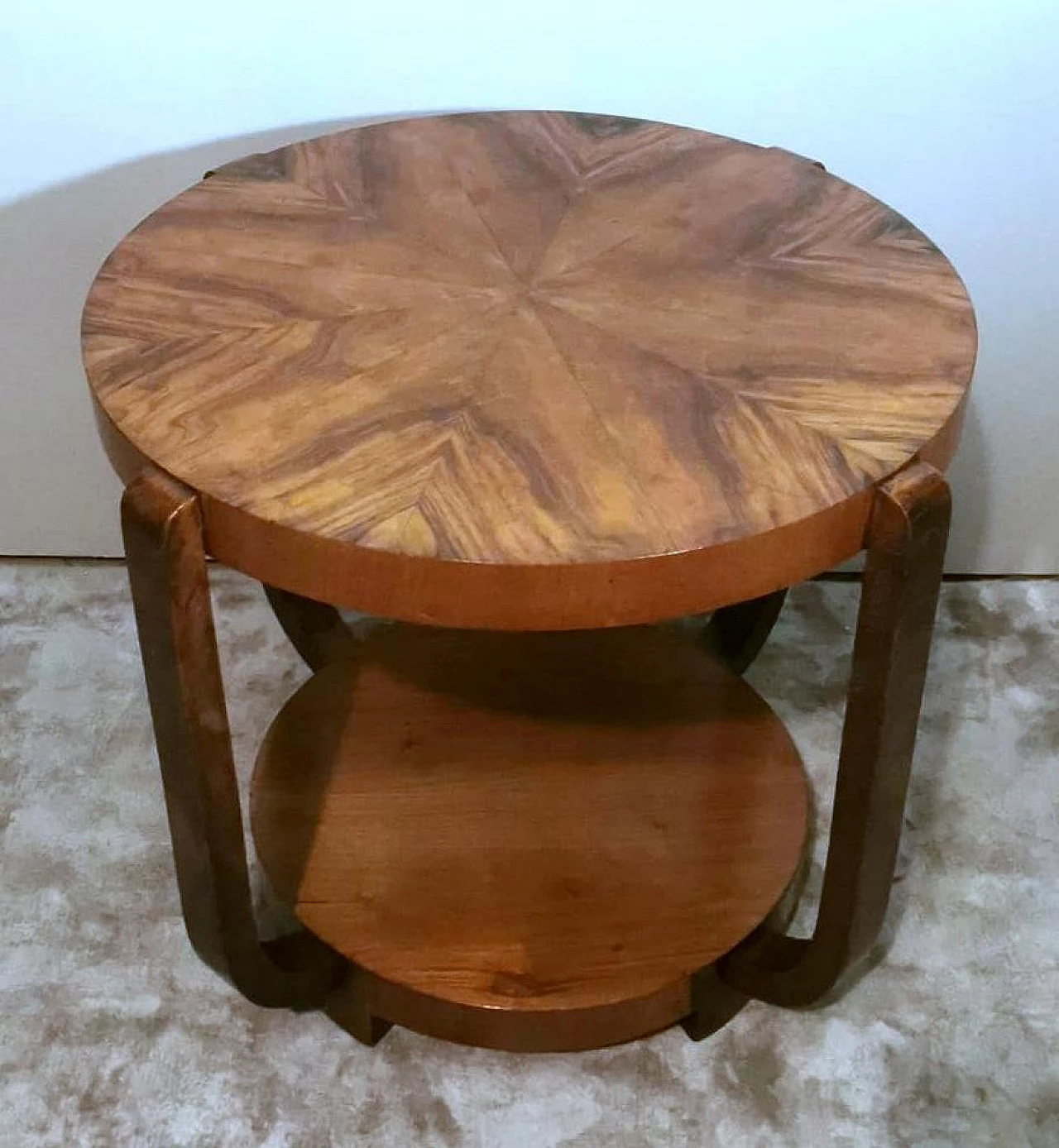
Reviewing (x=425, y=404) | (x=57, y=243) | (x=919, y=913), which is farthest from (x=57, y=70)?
(x=919, y=913)

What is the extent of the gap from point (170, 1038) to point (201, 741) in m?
0.43

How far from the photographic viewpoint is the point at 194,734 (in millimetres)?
864

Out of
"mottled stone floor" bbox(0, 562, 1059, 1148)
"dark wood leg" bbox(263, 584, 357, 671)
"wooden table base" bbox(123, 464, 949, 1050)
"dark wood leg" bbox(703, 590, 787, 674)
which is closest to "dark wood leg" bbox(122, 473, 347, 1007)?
"wooden table base" bbox(123, 464, 949, 1050)

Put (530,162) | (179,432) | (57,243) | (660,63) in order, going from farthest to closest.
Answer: (57,243) < (660,63) < (530,162) < (179,432)

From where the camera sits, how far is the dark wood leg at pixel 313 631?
1.39 metres

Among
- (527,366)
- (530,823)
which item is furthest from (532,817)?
(527,366)

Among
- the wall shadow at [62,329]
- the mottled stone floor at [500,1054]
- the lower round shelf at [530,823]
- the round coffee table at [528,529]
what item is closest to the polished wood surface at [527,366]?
the round coffee table at [528,529]

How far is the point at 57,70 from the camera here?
4.15 ft

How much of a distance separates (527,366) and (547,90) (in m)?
A: 0.54

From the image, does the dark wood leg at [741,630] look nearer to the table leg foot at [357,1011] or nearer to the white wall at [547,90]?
the white wall at [547,90]

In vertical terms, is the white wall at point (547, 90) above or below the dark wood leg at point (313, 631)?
above

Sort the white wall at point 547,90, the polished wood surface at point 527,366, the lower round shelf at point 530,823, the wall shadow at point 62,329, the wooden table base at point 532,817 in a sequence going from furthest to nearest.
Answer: the wall shadow at point 62,329, the white wall at point 547,90, the lower round shelf at point 530,823, the wooden table base at point 532,817, the polished wood surface at point 527,366

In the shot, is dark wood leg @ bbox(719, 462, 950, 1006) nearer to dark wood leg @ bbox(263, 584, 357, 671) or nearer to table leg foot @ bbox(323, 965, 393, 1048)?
table leg foot @ bbox(323, 965, 393, 1048)

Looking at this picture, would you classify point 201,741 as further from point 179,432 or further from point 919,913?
point 919,913
